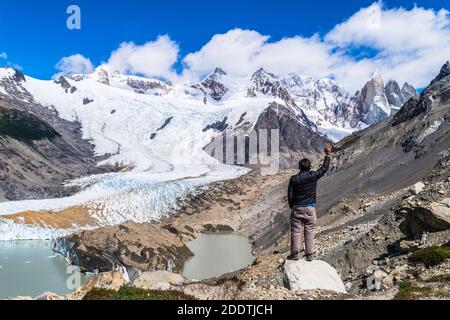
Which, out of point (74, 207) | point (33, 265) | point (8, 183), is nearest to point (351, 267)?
point (33, 265)

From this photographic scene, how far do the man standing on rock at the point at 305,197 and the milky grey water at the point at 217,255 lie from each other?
140ft

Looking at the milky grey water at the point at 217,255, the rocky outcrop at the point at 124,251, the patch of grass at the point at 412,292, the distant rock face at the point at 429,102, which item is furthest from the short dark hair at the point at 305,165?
the distant rock face at the point at 429,102

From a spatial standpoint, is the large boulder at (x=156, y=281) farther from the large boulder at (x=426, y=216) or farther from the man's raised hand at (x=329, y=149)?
the large boulder at (x=426, y=216)

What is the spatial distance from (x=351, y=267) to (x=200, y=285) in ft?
31.7

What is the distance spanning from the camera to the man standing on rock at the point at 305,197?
43.5ft

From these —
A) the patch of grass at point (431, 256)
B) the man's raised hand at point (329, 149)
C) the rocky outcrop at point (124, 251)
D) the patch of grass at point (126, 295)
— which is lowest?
the patch of grass at point (126, 295)

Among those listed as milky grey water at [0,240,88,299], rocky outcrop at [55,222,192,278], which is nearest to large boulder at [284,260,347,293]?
milky grey water at [0,240,88,299]

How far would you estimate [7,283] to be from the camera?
54.3 metres

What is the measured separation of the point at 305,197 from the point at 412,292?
3.49 m

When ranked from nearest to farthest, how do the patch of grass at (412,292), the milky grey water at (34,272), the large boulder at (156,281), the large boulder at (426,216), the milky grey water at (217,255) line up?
1. the patch of grass at (412,292)
2. the large boulder at (156,281)
3. the large boulder at (426,216)
4. the milky grey water at (34,272)
5. the milky grey water at (217,255)

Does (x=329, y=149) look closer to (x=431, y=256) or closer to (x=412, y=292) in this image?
(x=412, y=292)

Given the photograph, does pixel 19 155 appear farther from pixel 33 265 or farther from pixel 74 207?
pixel 33 265

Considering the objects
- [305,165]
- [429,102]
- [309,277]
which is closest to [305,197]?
[305,165]

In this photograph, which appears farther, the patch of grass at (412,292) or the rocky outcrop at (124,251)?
the rocky outcrop at (124,251)
